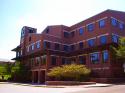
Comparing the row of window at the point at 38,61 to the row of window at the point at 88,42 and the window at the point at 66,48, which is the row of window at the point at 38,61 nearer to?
the row of window at the point at 88,42

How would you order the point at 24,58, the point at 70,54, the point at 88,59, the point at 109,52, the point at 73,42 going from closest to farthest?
1. the point at 109,52
2. the point at 88,59
3. the point at 70,54
4. the point at 73,42
5. the point at 24,58

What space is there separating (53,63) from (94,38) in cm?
1028

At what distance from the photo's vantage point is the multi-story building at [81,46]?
1473 inches

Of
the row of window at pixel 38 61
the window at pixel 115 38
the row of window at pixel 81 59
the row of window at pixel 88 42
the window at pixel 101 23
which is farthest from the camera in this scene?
the row of window at pixel 38 61

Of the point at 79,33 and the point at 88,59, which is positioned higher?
the point at 79,33

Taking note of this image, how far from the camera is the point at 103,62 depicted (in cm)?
3728

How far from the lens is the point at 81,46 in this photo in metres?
46.2

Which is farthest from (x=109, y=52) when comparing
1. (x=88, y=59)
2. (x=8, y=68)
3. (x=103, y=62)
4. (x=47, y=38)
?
(x=8, y=68)

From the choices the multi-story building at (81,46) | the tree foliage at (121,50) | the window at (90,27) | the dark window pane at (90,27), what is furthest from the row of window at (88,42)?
the tree foliage at (121,50)

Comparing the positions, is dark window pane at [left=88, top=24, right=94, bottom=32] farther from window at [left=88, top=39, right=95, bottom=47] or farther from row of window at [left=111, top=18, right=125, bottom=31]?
row of window at [left=111, top=18, right=125, bottom=31]

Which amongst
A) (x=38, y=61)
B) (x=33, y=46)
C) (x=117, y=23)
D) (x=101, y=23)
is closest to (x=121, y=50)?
(x=117, y=23)

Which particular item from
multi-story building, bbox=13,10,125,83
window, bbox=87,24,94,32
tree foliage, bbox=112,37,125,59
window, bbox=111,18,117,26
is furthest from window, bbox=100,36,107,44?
tree foliage, bbox=112,37,125,59

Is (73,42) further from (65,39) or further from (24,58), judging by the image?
(24,58)

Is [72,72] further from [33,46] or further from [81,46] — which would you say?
[33,46]
